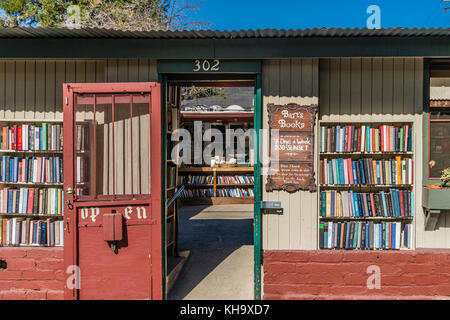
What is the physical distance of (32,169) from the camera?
4.00 metres

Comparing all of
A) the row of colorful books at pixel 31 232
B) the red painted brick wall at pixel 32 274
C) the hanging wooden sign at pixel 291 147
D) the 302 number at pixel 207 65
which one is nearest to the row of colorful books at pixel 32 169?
the row of colorful books at pixel 31 232

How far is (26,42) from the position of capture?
3641 mm

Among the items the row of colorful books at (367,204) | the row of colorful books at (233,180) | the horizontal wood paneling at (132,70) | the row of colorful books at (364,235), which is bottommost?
the row of colorful books at (364,235)

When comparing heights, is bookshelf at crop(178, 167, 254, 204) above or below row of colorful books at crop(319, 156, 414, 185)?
below

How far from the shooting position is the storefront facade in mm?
3627

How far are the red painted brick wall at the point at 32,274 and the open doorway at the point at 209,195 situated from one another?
4.99 ft

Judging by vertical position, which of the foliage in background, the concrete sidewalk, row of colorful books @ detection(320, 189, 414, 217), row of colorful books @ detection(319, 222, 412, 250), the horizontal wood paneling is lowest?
the concrete sidewalk

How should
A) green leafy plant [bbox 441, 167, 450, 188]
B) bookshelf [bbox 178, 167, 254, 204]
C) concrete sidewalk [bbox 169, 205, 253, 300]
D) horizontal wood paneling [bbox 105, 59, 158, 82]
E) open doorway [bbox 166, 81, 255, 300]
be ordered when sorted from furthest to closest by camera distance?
bookshelf [bbox 178, 167, 254, 204], open doorway [bbox 166, 81, 255, 300], concrete sidewalk [bbox 169, 205, 253, 300], horizontal wood paneling [bbox 105, 59, 158, 82], green leafy plant [bbox 441, 167, 450, 188]

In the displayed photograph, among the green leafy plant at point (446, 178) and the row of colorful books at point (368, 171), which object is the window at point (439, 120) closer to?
the green leafy plant at point (446, 178)

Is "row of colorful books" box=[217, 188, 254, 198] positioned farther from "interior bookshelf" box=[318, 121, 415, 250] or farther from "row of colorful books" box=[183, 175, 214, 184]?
"interior bookshelf" box=[318, 121, 415, 250]

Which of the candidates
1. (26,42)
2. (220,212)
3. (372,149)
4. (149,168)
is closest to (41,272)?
(149,168)

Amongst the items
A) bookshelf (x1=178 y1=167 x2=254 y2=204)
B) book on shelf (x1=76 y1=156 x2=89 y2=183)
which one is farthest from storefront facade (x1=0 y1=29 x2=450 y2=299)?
bookshelf (x1=178 y1=167 x2=254 y2=204)

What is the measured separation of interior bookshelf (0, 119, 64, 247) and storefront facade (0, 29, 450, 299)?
186 mm

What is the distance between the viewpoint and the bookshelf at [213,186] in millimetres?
10125
